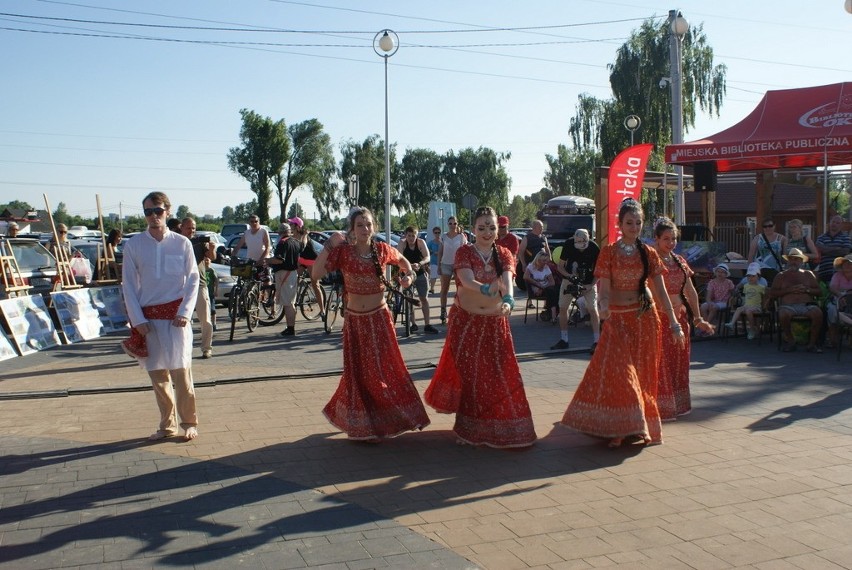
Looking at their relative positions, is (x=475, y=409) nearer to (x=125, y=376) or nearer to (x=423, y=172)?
(x=125, y=376)

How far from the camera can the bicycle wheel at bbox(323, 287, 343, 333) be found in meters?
13.8

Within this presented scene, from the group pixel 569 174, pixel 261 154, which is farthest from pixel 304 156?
pixel 569 174

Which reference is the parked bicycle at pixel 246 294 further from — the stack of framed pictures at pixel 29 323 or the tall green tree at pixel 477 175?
the tall green tree at pixel 477 175

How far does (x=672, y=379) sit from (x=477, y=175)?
6525 centimetres

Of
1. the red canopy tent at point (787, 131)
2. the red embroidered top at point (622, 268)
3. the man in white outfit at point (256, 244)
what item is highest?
the red canopy tent at point (787, 131)

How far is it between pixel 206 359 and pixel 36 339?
304cm

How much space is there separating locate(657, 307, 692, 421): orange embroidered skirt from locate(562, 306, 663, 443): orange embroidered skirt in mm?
423

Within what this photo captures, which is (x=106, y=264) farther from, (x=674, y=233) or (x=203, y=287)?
(x=674, y=233)

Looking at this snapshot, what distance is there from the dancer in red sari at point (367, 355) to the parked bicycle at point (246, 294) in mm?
6693

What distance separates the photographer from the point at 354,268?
6785 millimetres

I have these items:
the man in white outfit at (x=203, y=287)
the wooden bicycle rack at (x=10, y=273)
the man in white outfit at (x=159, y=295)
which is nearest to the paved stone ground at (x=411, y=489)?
the man in white outfit at (x=159, y=295)

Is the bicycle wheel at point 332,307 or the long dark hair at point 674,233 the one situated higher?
the long dark hair at point 674,233

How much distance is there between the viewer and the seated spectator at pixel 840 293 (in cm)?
1124

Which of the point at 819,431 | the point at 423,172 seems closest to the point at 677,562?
the point at 819,431
